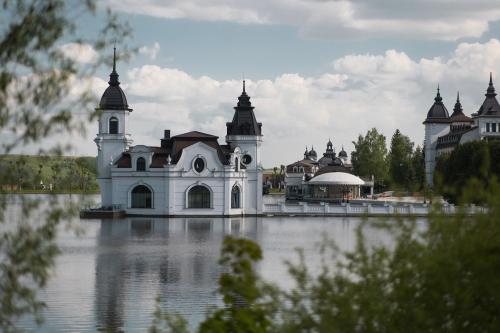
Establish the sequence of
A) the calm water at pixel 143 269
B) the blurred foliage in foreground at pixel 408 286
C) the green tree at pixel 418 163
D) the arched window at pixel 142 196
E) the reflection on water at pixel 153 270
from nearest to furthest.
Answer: the blurred foliage in foreground at pixel 408 286, the calm water at pixel 143 269, the reflection on water at pixel 153 270, the arched window at pixel 142 196, the green tree at pixel 418 163

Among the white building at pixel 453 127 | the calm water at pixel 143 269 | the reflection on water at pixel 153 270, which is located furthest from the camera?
the white building at pixel 453 127

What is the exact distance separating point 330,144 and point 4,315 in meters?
173

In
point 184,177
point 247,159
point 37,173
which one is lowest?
point 37,173

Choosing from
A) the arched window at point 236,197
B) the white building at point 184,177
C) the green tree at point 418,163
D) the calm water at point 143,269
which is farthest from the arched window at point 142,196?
the green tree at point 418,163

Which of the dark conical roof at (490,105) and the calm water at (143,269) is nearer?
the calm water at (143,269)

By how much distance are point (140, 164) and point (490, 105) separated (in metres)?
59.7

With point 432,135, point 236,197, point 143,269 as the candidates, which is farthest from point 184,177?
point 432,135

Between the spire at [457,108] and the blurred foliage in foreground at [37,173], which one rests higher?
the spire at [457,108]

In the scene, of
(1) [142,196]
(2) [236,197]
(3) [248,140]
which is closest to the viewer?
(1) [142,196]

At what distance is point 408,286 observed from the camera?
34.4 ft

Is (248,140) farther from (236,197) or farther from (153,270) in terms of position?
(153,270)

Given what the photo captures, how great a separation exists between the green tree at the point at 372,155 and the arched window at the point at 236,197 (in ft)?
206

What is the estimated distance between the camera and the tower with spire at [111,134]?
72.0m

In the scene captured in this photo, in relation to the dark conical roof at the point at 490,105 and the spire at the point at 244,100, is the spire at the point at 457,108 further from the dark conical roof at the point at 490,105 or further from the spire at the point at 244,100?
the spire at the point at 244,100
